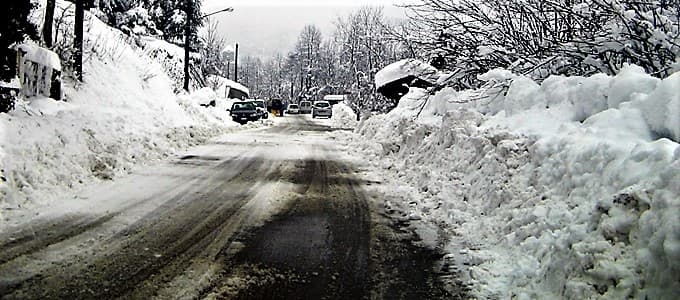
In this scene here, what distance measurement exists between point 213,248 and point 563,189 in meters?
3.41

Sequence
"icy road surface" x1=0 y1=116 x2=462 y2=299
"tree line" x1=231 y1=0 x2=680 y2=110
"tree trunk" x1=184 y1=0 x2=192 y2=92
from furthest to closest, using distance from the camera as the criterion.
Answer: "tree trunk" x1=184 y1=0 x2=192 y2=92, "tree line" x1=231 y1=0 x2=680 y2=110, "icy road surface" x1=0 y1=116 x2=462 y2=299

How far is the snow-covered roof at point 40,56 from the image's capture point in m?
10.8

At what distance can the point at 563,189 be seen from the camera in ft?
16.1

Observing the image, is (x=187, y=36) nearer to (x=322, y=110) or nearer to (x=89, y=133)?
(x=89, y=133)

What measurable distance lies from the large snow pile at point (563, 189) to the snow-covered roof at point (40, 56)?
798 centimetres

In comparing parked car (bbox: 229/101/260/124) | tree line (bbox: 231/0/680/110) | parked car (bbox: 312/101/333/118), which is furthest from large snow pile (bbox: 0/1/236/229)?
parked car (bbox: 312/101/333/118)

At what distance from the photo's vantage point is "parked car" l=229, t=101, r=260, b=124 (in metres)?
33.1

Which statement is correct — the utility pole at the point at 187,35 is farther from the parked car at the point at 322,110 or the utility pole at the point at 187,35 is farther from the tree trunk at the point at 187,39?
the parked car at the point at 322,110

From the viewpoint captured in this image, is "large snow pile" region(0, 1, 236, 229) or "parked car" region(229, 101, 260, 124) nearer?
"large snow pile" region(0, 1, 236, 229)

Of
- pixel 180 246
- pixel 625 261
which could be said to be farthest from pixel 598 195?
pixel 180 246

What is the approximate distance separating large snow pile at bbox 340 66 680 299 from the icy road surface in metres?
0.67

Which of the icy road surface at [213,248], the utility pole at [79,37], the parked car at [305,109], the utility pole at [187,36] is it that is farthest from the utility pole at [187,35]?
the parked car at [305,109]

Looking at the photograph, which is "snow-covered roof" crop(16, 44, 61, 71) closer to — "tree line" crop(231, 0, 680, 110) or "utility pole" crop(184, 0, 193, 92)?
"tree line" crop(231, 0, 680, 110)

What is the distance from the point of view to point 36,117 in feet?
30.4
